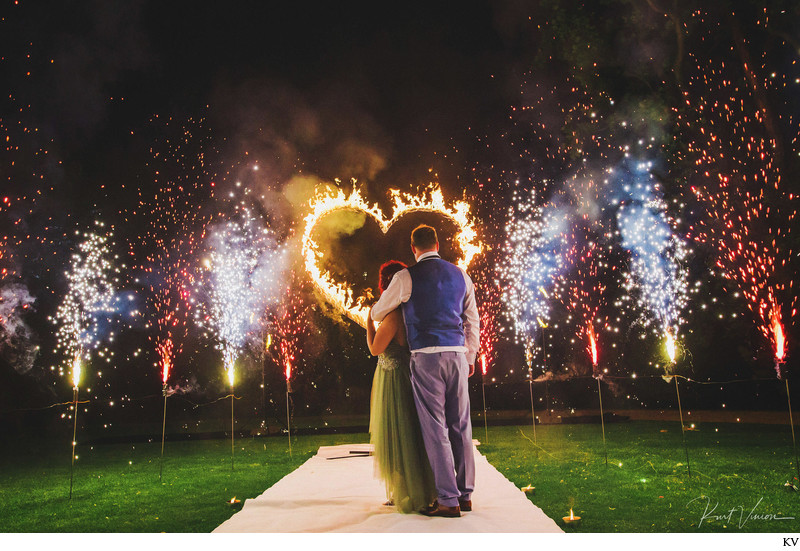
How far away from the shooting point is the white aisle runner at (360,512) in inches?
126

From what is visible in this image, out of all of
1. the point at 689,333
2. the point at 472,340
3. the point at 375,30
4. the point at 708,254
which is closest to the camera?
the point at 472,340

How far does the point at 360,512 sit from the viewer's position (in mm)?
3586

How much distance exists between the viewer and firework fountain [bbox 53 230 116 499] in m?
14.9

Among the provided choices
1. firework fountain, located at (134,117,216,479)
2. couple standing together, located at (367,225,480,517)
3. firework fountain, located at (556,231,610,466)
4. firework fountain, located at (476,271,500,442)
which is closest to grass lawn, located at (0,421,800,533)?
couple standing together, located at (367,225,480,517)

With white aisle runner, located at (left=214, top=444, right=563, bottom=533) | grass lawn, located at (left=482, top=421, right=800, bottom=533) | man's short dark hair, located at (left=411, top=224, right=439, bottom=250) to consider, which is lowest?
grass lawn, located at (left=482, top=421, right=800, bottom=533)

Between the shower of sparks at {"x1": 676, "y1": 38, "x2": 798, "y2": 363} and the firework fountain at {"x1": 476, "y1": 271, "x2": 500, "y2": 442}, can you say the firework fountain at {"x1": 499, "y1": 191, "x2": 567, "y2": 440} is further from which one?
the shower of sparks at {"x1": 676, "y1": 38, "x2": 798, "y2": 363}


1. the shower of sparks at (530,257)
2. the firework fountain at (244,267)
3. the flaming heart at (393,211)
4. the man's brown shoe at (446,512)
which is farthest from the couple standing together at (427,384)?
the shower of sparks at (530,257)

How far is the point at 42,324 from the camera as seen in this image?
1542cm

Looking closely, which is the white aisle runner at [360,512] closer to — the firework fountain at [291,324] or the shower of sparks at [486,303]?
the shower of sparks at [486,303]

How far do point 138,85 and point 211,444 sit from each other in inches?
254

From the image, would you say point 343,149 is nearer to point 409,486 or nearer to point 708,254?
point 409,486

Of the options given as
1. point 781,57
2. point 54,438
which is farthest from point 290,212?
point 781,57

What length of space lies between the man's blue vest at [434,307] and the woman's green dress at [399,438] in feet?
0.90

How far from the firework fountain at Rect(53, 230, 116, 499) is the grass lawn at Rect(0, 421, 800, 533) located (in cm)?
590
